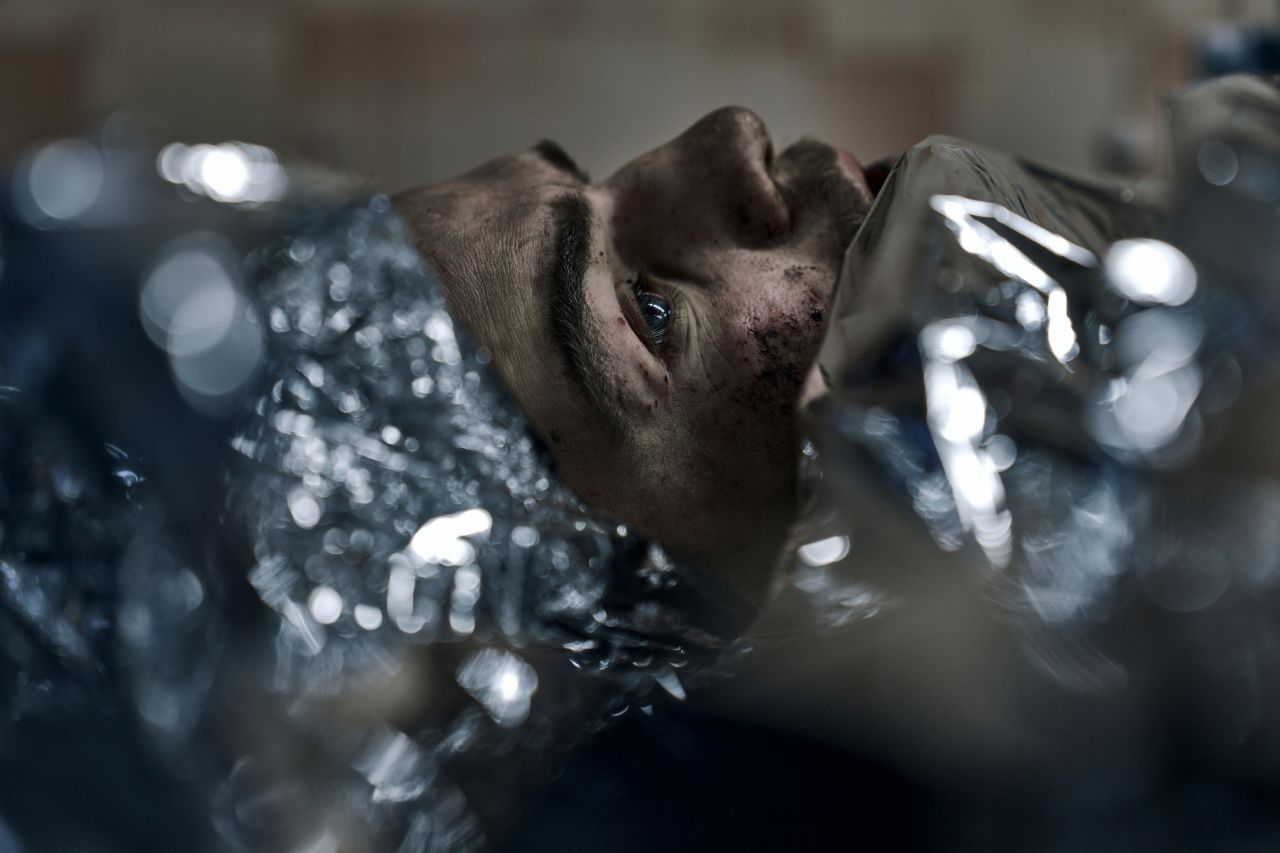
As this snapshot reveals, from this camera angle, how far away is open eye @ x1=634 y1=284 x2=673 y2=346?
0.67 metres

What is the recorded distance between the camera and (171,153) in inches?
29.7

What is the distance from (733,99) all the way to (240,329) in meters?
1.04

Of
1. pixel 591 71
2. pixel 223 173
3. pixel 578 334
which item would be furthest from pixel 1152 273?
pixel 591 71

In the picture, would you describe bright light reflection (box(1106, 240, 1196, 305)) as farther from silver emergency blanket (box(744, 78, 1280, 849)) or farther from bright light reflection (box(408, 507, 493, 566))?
bright light reflection (box(408, 507, 493, 566))

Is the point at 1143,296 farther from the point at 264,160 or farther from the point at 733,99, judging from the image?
the point at 733,99

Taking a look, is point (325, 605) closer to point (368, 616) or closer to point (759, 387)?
point (368, 616)

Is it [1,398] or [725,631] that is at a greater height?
[1,398]

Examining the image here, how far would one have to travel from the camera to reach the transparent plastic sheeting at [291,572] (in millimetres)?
571

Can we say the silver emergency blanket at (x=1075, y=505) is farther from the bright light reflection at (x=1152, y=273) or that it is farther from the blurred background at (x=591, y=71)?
the blurred background at (x=591, y=71)

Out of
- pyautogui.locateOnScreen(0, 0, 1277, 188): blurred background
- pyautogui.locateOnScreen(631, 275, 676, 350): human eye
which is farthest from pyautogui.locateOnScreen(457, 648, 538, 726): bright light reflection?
pyautogui.locateOnScreen(0, 0, 1277, 188): blurred background

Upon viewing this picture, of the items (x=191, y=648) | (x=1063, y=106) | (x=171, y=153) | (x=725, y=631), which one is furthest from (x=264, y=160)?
(x=1063, y=106)

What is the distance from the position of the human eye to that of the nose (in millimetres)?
55

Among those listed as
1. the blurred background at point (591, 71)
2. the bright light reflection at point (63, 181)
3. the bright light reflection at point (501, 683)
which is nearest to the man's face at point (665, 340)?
the bright light reflection at point (501, 683)

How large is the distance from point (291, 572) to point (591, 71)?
3.69ft
